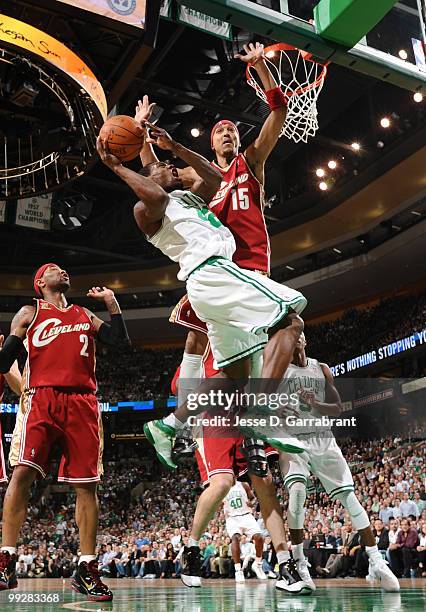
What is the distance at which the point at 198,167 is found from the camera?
448 cm

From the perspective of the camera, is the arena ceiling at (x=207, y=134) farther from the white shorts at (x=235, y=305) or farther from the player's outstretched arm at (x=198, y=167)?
the white shorts at (x=235, y=305)

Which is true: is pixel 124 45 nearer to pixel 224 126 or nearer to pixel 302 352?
pixel 224 126

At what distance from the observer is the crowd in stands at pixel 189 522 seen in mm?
10711

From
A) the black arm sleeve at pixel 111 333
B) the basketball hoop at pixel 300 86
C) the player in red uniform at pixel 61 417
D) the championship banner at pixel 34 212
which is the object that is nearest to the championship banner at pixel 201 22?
the basketball hoop at pixel 300 86

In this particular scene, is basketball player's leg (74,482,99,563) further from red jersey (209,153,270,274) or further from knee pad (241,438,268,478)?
red jersey (209,153,270,274)

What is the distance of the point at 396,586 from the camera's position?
5191 mm

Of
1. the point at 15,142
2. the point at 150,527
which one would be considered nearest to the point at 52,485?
the point at 150,527

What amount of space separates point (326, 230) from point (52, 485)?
14606mm

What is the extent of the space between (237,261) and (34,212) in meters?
13.7

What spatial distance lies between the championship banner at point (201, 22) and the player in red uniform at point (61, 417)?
9.74 ft

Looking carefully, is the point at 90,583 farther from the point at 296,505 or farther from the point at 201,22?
the point at 201,22

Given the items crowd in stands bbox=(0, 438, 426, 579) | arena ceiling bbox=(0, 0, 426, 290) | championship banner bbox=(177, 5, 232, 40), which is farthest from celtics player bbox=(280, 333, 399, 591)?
arena ceiling bbox=(0, 0, 426, 290)

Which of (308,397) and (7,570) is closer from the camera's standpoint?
(7,570)

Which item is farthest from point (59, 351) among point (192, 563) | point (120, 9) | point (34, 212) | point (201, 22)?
point (34, 212)
